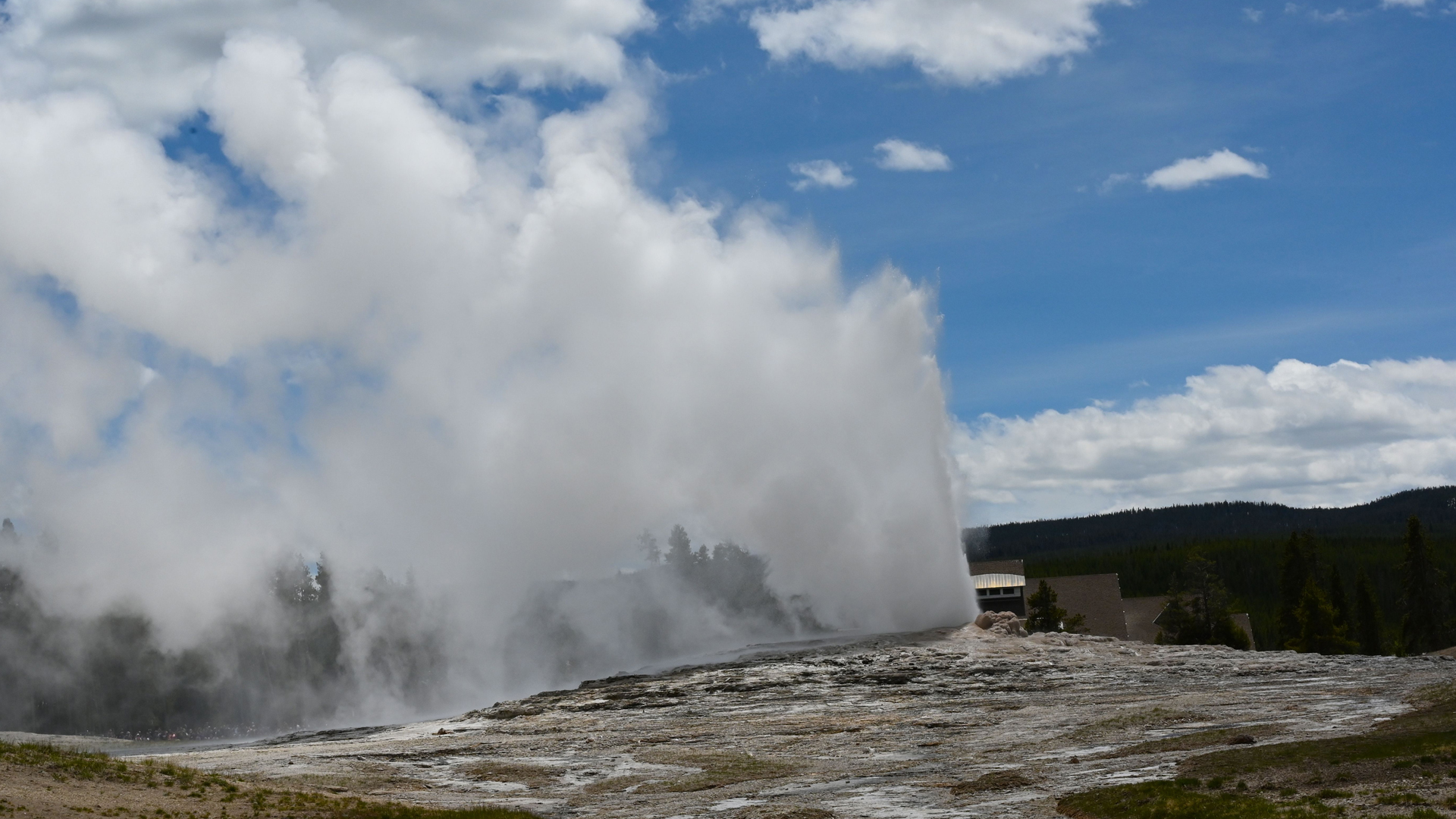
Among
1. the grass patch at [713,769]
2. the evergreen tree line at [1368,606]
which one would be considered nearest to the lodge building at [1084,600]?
the evergreen tree line at [1368,606]

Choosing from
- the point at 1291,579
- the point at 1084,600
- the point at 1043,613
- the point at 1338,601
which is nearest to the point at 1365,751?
the point at 1043,613

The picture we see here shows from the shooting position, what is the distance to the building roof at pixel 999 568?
87500mm

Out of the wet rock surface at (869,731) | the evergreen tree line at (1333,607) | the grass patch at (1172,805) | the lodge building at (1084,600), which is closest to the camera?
the grass patch at (1172,805)

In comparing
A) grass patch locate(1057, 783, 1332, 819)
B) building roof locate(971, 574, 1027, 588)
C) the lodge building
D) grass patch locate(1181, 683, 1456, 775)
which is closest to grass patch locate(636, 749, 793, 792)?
grass patch locate(1057, 783, 1332, 819)

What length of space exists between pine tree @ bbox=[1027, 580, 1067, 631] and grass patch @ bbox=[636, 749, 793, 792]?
118 feet

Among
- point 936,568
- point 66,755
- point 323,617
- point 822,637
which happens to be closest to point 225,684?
point 323,617

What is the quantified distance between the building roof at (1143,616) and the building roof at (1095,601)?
15.0ft

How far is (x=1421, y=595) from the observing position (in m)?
80.2

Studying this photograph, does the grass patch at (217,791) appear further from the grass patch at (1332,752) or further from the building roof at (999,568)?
the building roof at (999,568)

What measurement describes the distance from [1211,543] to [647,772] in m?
164

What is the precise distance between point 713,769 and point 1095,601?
51.8 m

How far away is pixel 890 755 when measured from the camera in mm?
34938

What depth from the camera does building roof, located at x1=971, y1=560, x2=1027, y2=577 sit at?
87500mm

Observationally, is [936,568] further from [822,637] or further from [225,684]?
[225,684]
